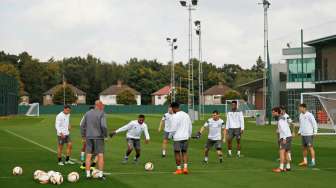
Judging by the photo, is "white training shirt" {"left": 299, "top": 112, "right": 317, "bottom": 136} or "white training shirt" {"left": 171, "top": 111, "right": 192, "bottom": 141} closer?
"white training shirt" {"left": 171, "top": 111, "right": 192, "bottom": 141}

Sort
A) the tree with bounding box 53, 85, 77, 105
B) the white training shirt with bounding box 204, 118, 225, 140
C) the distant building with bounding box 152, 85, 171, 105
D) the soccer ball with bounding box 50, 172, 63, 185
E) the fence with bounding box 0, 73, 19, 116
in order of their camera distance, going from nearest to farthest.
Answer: the soccer ball with bounding box 50, 172, 63, 185
the white training shirt with bounding box 204, 118, 225, 140
the fence with bounding box 0, 73, 19, 116
the tree with bounding box 53, 85, 77, 105
the distant building with bounding box 152, 85, 171, 105

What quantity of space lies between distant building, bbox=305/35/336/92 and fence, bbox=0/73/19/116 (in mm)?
36685

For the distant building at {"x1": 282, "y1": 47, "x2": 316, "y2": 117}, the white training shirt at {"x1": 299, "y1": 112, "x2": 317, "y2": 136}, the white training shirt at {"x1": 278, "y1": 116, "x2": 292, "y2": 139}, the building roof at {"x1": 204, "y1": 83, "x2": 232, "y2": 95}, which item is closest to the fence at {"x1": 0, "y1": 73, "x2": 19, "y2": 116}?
the distant building at {"x1": 282, "y1": 47, "x2": 316, "y2": 117}

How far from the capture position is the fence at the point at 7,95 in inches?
2891

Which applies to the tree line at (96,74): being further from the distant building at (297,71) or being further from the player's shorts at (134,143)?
the player's shorts at (134,143)

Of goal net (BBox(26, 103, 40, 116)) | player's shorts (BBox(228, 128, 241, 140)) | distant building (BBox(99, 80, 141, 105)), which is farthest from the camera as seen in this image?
distant building (BBox(99, 80, 141, 105))

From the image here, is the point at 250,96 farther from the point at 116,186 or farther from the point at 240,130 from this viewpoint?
the point at 116,186

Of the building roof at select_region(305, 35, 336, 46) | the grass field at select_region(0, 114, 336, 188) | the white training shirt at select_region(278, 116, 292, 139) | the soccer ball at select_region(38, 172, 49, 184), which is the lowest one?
the grass field at select_region(0, 114, 336, 188)

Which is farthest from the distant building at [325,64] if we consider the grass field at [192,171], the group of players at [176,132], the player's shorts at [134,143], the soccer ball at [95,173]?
the soccer ball at [95,173]

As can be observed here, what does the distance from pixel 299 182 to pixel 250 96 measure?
8981 cm

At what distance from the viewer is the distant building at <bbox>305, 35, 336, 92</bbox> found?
6128cm

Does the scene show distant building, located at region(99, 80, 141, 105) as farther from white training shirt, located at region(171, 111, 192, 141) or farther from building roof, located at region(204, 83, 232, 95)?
white training shirt, located at region(171, 111, 192, 141)

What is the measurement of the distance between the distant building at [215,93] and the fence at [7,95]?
78898 mm

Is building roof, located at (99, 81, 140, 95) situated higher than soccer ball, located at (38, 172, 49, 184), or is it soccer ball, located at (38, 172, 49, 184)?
building roof, located at (99, 81, 140, 95)
